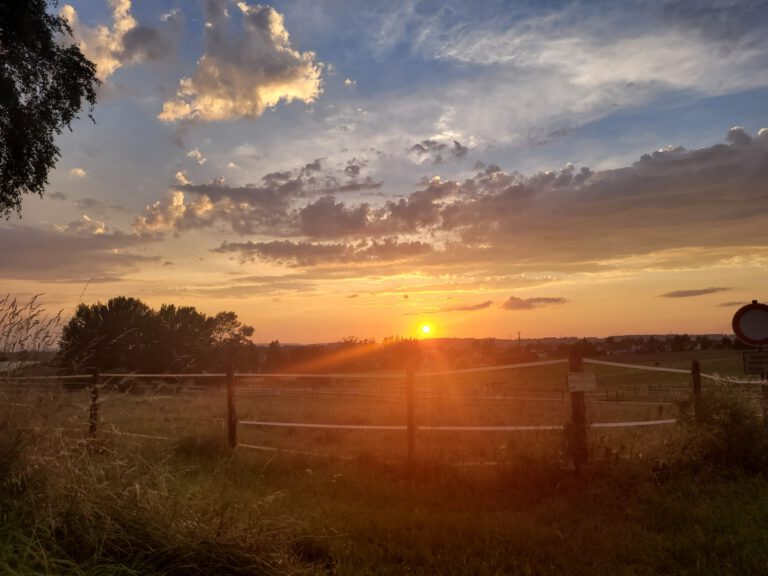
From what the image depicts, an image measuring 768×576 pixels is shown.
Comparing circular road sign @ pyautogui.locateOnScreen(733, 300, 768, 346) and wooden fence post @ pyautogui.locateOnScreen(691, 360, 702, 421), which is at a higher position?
circular road sign @ pyautogui.locateOnScreen(733, 300, 768, 346)

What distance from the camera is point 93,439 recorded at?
223 inches

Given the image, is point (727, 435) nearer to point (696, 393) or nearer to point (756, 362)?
point (696, 393)

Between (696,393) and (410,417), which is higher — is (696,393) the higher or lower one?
the higher one

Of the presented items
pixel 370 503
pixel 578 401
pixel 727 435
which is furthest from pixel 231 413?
pixel 727 435

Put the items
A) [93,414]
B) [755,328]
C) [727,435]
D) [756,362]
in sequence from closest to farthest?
[93,414], [727,435], [755,328], [756,362]

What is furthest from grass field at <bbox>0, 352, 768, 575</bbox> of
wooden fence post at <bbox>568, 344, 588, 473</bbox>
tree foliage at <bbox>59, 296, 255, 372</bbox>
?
tree foliage at <bbox>59, 296, 255, 372</bbox>

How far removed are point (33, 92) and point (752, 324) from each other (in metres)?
13.3

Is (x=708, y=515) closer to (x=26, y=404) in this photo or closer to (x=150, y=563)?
(x=150, y=563)

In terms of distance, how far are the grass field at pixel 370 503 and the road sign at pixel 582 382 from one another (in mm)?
662

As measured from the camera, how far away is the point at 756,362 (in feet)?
29.4

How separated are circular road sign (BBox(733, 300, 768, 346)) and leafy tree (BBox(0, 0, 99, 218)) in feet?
41.9

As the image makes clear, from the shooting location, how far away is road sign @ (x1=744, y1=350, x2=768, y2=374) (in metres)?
8.86

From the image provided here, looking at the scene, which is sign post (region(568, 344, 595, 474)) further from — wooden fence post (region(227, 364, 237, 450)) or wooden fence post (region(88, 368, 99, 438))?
wooden fence post (region(88, 368, 99, 438))

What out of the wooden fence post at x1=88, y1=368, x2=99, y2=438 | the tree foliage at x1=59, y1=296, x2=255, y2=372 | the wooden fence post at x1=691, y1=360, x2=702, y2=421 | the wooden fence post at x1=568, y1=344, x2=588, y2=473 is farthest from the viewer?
the tree foliage at x1=59, y1=296, x2=255, y2=372
